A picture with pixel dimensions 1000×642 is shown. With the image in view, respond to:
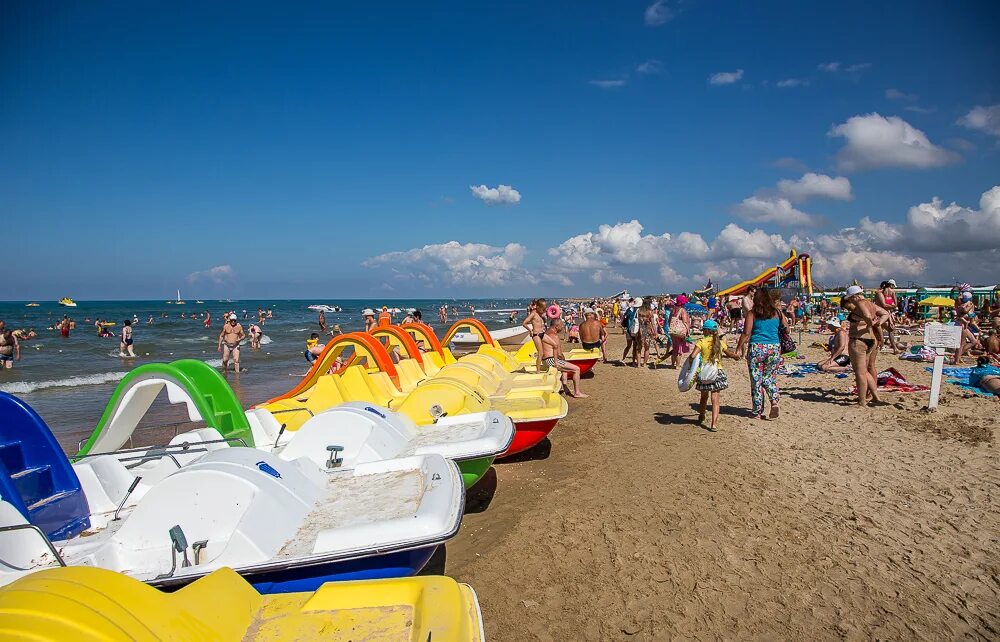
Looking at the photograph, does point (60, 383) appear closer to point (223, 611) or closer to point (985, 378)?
point (223, 611)

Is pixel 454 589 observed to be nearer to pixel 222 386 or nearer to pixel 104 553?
pixel 104 553

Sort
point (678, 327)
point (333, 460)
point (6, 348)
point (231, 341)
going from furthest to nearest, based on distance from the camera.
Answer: point (6, 348) < point (231, 341) < point (678, 327) < point (333, 460)

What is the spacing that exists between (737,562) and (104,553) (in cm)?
391

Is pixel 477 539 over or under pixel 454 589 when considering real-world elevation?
under

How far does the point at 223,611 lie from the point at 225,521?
1.19 m

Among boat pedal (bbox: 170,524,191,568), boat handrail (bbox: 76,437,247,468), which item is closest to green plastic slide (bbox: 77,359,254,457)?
boat handrail (bbox: 76,437,247,468)

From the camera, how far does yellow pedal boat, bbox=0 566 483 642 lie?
4.63 ft

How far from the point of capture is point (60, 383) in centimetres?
1413

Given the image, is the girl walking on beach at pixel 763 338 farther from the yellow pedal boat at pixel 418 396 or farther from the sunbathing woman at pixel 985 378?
the sunbathing woman at pixel 985 378

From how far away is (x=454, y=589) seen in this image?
2.14 meters

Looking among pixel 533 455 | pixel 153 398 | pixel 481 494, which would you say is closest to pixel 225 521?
pixel 153 398

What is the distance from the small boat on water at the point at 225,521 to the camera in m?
2.78

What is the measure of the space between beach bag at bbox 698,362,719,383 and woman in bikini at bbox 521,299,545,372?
3.22m

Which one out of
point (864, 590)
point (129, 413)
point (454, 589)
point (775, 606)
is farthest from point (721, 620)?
point (129, 413)
